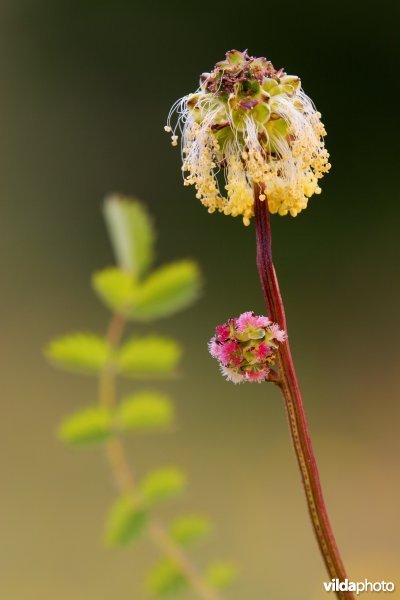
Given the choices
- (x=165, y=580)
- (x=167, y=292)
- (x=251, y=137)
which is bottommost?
(x=165, y=580)

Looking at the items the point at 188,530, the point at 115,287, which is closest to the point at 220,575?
the point at 188,530

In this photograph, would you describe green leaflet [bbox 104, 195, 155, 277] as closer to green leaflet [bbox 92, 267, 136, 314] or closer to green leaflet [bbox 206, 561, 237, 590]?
green leaflet [bbox 92, 267, 136, 314]

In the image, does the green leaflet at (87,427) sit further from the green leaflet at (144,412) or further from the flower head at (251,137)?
the flower head at (251,137)

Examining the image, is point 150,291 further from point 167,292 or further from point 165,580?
point 165,580

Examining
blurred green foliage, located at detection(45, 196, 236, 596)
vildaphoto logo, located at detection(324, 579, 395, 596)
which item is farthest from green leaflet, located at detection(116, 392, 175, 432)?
vildaphoto logo, located at detection(324, 579, 395, 596)

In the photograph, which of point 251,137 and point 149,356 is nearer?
point 149,356

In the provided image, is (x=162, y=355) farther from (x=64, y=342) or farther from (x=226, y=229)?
(x=226, y=229)
